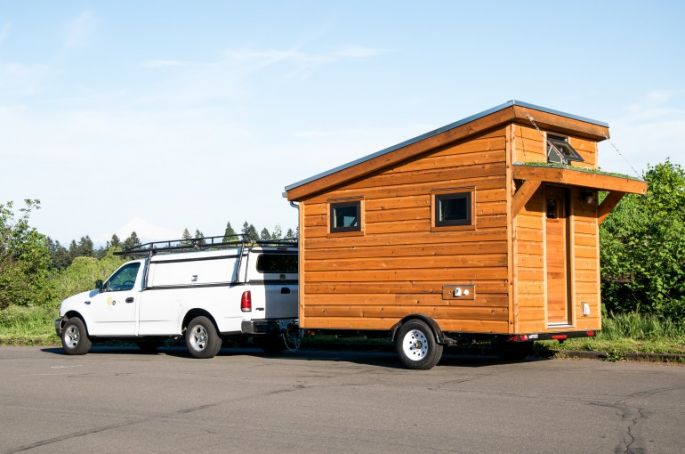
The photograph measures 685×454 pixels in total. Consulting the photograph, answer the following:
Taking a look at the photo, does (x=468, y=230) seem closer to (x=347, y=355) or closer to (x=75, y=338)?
(x=347, y=355)

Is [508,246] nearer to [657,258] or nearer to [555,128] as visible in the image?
[555,128]

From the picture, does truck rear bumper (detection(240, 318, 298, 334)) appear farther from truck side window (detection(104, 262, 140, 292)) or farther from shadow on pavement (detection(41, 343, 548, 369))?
truck side window (detection(104, 262, 140, 292))

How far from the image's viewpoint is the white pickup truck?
16.4 m

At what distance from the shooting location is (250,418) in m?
9.46

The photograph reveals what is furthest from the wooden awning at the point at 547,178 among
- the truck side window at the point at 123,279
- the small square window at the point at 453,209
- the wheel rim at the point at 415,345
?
the truck side window at the point at 123,279

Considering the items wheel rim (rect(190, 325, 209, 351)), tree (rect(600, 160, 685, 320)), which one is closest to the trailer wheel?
wheel rim (rect(190, 325, 209, 351))

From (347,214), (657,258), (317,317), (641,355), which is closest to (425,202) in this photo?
(347,214)

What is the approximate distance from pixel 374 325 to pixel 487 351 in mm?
2550

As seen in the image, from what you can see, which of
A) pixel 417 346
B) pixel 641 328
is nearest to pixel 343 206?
pixel 417 346

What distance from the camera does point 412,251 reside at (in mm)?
14461

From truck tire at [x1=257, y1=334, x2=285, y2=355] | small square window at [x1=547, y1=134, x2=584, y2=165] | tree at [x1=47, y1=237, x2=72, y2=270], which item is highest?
tree at [x1=47, y1=237, x2=72, y2=270]

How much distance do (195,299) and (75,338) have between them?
3.50m

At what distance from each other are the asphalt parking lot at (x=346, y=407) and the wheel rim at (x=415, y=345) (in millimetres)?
402

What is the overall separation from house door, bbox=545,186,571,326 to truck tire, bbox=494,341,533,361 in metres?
0.77
